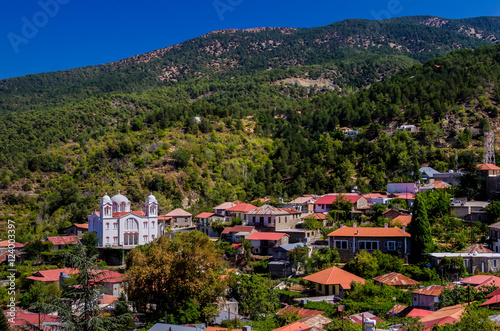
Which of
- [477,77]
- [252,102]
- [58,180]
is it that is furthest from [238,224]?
[252,102]

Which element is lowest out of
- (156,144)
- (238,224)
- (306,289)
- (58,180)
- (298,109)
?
(306,289)

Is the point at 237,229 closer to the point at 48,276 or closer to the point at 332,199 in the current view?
the point at 332,199

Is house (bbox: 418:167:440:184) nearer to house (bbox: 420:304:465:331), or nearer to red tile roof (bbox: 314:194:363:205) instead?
red tile roof (bbox: 314:194:363:205)

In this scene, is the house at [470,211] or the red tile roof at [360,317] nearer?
the red tile roof at [360,317]

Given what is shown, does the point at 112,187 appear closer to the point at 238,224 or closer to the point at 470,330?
the point at 238,224

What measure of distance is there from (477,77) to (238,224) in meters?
60.8

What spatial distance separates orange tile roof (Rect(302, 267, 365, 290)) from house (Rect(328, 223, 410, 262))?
473 centimetres

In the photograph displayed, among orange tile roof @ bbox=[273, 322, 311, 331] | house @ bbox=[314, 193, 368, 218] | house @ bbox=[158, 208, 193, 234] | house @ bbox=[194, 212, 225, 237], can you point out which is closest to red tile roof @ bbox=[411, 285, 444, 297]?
orange tile roof @ bbox=[273, 322, 311, 331]

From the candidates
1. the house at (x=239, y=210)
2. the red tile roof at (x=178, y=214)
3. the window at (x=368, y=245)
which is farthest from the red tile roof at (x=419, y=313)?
the red tile roof at (x=178, y=214)

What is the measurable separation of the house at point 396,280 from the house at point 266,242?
12037 mm

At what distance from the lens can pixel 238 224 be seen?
5434cm

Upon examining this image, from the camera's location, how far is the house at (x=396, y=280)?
33938mm

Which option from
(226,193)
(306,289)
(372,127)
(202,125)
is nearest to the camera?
(306,289)

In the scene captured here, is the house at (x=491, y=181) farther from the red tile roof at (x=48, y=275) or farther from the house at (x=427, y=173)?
the red tile roof at (x=48, y=275)
